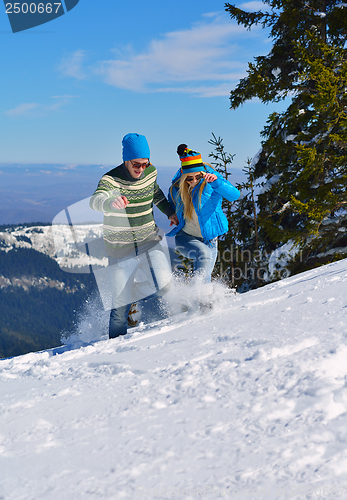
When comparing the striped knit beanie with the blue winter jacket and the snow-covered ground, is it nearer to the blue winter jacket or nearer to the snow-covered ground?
the blue winter jacket

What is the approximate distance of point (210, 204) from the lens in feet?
14.1

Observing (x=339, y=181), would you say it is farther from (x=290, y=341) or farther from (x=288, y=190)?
(x=290, y=341)

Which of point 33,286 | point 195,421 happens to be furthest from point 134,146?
point 33,286

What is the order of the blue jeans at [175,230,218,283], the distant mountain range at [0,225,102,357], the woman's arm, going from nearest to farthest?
the woman's arm
the blue jeans at [175,230,218,283]
the distant mountain range at [0,225,102,357]

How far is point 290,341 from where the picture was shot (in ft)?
7.47

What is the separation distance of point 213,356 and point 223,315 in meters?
1.47

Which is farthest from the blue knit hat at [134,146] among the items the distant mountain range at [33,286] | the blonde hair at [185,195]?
the distant mountain range at [33,286]

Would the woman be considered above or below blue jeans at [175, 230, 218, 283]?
above

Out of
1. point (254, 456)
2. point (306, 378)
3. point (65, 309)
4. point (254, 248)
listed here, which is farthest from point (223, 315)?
point (65, 309)

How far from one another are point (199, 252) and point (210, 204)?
0.61m

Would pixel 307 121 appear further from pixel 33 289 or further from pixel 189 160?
pixel 33 289

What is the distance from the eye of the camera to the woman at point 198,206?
4.12 m

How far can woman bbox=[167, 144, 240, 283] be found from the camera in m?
4.12

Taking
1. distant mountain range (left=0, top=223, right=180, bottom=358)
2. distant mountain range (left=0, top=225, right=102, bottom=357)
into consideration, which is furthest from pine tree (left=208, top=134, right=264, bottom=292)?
distant mountain range (left=0, top=225, right=102, bottom=357)
